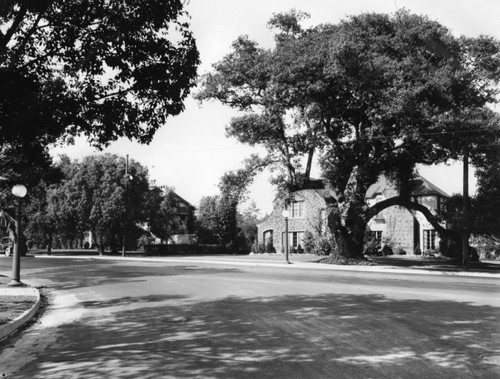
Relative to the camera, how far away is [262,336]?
796cm

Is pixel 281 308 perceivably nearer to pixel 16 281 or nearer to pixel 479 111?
pixel 16 281

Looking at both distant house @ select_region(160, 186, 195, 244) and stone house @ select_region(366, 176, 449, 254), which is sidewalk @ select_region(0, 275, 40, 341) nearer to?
stone house @ select_region(366, 176, 449, 254)

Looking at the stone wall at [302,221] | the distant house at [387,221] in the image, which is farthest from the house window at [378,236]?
the stone wall at [302,221]

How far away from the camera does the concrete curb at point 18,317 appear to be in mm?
8523

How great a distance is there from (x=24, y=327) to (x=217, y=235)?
169ft

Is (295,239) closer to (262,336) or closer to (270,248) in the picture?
(270,248)

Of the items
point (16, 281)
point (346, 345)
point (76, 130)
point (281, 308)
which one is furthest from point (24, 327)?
point (16, 281)

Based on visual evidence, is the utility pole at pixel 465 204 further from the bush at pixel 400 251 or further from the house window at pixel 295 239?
the house window at pixel 295 239

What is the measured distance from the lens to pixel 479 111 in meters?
24.3

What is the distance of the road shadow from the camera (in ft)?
19.5

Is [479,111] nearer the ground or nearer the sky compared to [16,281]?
nearer the sky

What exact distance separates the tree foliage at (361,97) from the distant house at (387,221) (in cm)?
1203

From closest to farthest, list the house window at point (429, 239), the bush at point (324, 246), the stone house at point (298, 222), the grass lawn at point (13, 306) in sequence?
the grass lawn at point (13, 306) → the bush at point (324, 246) → the house window at point (429, 239) → the stone house at point (298, 222)

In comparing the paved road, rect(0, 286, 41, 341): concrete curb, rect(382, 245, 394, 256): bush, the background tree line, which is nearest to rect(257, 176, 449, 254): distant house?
rect(382, 245, 394, 256): bush
